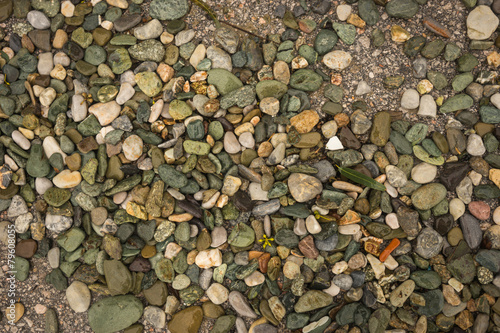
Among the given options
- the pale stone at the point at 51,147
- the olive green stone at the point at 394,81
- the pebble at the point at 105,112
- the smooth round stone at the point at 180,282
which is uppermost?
the olive green stone at the point at 394,81

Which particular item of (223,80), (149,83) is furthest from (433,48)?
(149,83)

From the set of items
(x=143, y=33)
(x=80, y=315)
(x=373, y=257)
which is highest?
(x=143, y=33)

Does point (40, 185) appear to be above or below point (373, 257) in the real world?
above

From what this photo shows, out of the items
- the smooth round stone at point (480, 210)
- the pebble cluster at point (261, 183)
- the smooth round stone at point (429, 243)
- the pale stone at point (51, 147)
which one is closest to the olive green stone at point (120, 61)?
the pebble cluster at point (261, 183)

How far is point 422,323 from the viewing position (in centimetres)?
179

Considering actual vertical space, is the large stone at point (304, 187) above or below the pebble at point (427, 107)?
below

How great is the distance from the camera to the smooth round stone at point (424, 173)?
182 cm

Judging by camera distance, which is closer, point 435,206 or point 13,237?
point 435,206

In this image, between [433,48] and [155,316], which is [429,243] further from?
[155,316]

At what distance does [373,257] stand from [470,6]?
59.0 inches

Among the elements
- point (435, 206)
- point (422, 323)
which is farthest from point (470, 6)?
point (422, 323)

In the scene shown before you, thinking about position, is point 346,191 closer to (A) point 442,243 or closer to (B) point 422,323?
(A) point 442,243

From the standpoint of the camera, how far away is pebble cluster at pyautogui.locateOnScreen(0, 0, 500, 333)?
5.94 ft

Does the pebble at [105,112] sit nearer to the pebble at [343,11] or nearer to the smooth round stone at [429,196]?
the pebble at [343,11]
